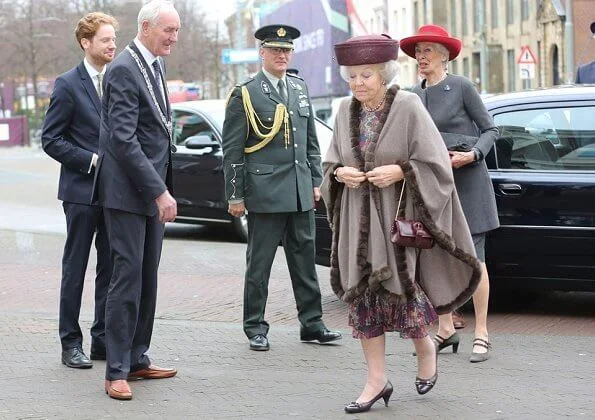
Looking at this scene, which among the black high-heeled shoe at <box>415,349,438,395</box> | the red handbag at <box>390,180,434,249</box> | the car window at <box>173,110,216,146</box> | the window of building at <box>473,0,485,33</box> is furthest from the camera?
the window of building at <box>473,0,485,33</box>

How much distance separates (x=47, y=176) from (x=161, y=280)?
1977 cm

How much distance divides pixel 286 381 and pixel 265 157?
1532 millimetres

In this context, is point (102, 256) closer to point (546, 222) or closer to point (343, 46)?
point (343, 46)

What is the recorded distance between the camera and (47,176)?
29984 millimetres

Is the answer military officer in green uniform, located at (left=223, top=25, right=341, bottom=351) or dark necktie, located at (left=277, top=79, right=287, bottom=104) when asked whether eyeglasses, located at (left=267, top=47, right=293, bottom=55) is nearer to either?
military officer in green uniform, located at (left=223, top=25, right=341, bottom=351)

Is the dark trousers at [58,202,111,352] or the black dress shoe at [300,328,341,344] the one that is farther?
the black dress shoe at [300,328,341,344]

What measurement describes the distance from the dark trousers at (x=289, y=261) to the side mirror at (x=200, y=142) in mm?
6059

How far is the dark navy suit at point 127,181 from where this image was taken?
6.20m

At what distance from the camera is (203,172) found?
14031 mm

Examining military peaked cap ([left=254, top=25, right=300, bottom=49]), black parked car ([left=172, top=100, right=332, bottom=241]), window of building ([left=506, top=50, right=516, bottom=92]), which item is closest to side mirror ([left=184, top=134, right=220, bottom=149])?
black parked car ([left=172, top=100, right=332, bottom=241])

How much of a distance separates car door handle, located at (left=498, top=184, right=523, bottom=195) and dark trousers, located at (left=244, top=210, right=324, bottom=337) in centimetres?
135

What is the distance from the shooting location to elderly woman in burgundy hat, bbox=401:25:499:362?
7.48 metres

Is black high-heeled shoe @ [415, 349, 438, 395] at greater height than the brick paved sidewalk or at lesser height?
greater

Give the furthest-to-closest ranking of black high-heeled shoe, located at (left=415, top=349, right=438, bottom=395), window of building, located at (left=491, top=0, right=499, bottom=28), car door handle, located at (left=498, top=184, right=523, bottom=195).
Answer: window of building, located at (left=491, top=0, right=499, bottom=28) < car door handle, located at (left=498, top=184, right=523, bottom=195) < black high-heeled shoe, located at (left=415, top=349, right=438, bottom=395)
